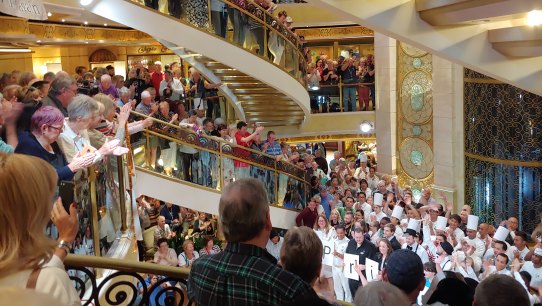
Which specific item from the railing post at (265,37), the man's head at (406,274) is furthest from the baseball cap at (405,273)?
the railing post at (265,37)

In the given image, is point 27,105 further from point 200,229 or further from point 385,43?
point 385,43

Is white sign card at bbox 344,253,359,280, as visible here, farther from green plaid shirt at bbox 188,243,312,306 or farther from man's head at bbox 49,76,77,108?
green plaid shirt at bbox 188,243,312,306

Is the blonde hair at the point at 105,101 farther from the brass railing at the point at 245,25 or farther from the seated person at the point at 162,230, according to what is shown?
the seated person at the point at 162,230

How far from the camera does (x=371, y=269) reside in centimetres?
714

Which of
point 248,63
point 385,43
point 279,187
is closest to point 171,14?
point 248,63

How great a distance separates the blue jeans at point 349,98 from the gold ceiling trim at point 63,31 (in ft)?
16.7

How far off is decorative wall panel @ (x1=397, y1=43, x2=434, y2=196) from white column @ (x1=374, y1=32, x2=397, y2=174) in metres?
0.14

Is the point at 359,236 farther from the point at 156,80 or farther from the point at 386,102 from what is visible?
the point at 386,102

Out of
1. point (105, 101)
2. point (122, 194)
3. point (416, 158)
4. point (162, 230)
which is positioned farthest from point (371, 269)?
point (416, 158)

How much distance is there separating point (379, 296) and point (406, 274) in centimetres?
59

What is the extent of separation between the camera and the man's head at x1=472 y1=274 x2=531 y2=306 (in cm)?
246

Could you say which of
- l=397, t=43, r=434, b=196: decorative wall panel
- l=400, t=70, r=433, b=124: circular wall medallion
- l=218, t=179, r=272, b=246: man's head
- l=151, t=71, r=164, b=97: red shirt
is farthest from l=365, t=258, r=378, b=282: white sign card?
l=400, t=70, r=433, b=124: circular wall medallion

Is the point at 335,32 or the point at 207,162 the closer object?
the point at 207,162

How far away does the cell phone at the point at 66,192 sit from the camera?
359cm
